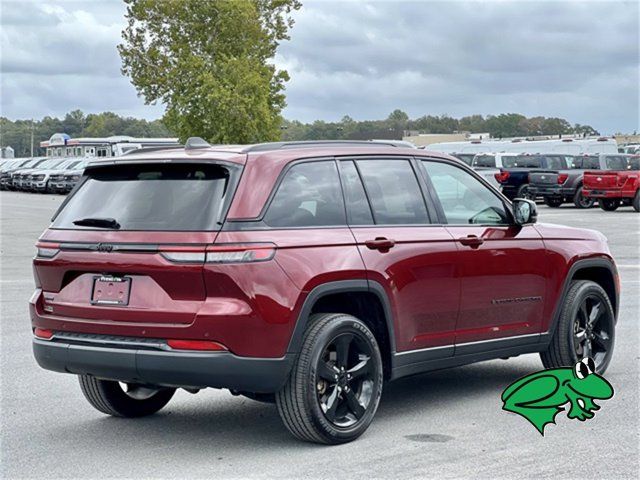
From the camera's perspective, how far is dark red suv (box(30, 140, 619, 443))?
6.37 metres

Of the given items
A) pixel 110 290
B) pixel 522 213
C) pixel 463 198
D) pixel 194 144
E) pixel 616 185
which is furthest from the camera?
pixel 616 185

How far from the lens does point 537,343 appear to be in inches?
330

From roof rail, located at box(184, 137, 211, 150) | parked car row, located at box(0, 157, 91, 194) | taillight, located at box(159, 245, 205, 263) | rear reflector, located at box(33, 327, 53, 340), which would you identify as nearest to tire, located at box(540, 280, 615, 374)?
roof rail, located at box(184, 137, 211, 150)

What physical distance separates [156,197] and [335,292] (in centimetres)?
116

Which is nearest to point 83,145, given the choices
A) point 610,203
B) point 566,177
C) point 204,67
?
point 204,67

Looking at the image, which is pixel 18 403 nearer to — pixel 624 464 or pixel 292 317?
pixel 292 317

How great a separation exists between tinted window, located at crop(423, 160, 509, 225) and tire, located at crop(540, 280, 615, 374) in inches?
35.3

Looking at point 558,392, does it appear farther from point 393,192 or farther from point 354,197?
point 354,197

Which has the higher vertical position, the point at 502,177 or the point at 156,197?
the point at 156,197

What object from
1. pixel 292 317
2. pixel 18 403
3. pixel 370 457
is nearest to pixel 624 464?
pixel 370 457

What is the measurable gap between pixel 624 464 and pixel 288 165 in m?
2.52

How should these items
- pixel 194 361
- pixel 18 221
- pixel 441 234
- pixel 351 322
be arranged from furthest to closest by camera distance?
pixel 18 221 < pixel 441 234 < pixel 351 322 < pixel 194 361

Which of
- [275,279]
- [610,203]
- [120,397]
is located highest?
[275,279]

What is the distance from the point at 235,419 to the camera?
7605mm
